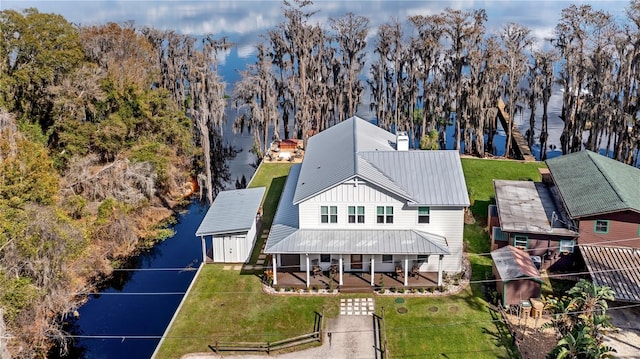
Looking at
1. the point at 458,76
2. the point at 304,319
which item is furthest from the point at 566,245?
the point at 458,76

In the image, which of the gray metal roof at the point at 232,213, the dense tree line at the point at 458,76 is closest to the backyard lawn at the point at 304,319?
the gray metal roof at the point at 232,213

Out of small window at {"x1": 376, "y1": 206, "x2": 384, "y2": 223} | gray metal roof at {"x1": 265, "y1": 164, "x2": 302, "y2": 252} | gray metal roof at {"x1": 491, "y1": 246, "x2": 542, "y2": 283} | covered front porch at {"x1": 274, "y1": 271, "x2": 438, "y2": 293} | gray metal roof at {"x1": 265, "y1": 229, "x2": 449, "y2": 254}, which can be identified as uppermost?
small window at {"x1": 376, "y1": 206, "x2": 384, "y2": 223}

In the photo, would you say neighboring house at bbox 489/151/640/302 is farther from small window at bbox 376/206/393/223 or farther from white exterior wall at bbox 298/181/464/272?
small window at bbox 376/206/393/223

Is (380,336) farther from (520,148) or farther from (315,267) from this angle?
(520,148)

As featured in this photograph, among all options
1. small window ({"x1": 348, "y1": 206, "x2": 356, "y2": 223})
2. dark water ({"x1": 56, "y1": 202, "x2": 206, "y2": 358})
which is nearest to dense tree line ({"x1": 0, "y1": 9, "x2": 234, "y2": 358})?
dark water ({"x1": 56, "y1": 202, "x2": 206, "y2": 358})

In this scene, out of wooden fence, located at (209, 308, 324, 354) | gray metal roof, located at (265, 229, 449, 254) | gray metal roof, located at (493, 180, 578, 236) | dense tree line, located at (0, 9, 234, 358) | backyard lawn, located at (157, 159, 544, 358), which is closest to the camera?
wooden fence, located at (209, 308, 324, 354)

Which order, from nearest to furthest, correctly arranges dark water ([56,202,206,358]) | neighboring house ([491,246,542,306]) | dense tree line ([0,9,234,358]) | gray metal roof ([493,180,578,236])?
dense tree line ([0,9,234,358]), neighboring house ([491,246,542,306]), dark water ([56,202,206,358]), gray metal roof ([493,180,578,236])

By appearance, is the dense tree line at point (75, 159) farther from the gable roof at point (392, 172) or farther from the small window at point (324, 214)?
the small window at point (324, 214)

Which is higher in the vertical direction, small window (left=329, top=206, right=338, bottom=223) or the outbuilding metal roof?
small window (left=329, top=206, right=338, bottom=223)
